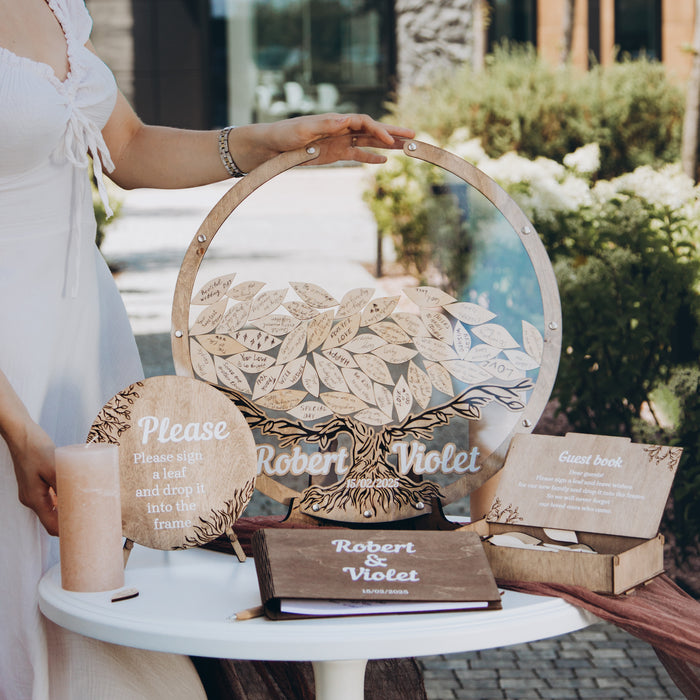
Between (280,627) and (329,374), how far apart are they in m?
0.46

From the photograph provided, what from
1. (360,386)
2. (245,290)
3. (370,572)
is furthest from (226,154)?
(370,572)

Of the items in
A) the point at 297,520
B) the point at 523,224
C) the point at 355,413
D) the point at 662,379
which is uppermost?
the point at 523,224

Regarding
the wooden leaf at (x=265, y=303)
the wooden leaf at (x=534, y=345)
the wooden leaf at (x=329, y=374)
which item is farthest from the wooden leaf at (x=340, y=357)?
the wooden leaf at (x=534, y=345)

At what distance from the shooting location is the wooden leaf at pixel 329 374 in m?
1.50

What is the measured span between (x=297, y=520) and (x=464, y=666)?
5.26 feet

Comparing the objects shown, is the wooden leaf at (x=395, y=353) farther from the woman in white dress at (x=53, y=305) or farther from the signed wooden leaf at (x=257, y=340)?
the woman in white dress at (x=53, y=305)

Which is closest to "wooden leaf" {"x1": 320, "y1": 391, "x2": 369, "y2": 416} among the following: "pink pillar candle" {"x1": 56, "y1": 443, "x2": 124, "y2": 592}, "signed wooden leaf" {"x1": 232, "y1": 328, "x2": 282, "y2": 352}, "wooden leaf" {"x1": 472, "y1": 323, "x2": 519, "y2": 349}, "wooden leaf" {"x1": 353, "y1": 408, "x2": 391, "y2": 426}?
"wooden leaf" {"x1": 353, "y1": 408, "x2": 391, "y2": 426}

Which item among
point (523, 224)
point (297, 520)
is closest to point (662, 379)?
point (523, 224)

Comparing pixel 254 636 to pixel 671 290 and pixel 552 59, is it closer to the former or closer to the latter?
pixel 671 290

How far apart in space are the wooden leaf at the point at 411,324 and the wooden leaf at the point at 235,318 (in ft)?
0.79

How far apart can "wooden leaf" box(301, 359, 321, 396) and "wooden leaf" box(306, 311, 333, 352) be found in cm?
3

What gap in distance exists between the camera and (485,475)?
4.92 ft

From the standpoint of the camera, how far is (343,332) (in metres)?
1.51

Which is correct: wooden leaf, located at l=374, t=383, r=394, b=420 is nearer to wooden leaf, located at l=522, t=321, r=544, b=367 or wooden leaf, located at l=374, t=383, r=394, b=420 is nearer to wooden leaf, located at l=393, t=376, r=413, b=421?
wooden leaf, located at l=393, t=376, r=413, b=421
